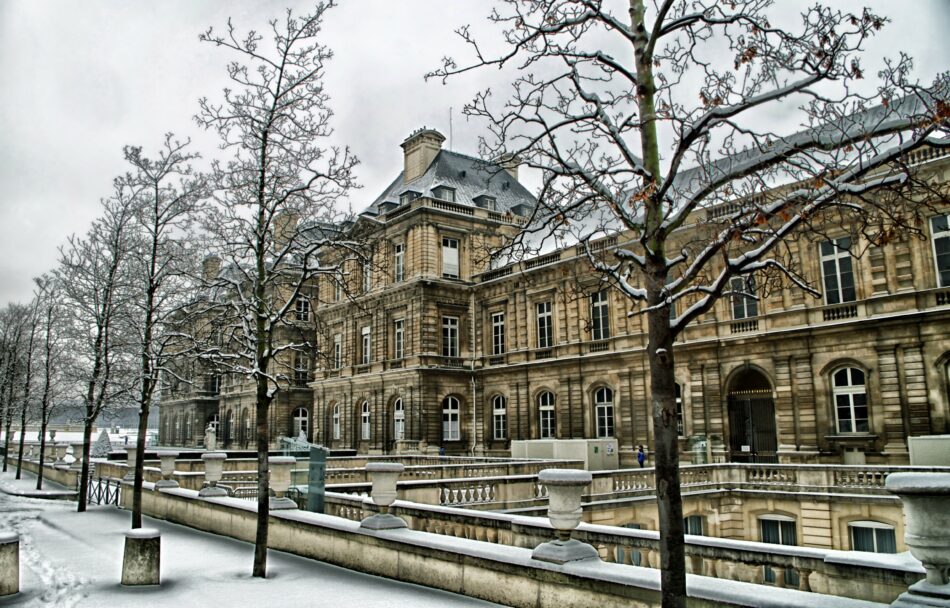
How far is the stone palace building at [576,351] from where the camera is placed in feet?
74.2

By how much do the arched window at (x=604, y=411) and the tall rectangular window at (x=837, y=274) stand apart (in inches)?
416

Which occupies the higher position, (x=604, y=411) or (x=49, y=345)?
(x=49, y=345)

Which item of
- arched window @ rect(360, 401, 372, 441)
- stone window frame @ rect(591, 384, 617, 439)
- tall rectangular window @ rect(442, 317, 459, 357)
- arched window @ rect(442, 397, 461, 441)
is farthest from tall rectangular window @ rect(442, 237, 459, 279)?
stone window frame @ rect(591, 384, 617, 439)

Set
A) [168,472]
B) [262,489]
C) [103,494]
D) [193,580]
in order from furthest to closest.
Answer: [103,494] < [168,472] < [262,489] < [193,580]

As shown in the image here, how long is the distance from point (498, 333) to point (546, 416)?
5.96 metres

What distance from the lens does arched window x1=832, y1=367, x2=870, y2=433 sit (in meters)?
23.9

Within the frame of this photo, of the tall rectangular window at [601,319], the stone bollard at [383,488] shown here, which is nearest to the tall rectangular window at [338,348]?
the tall rectangular window at [601,319]

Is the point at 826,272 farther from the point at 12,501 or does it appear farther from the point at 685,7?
the point at 12,501

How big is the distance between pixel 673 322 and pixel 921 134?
2.45 m

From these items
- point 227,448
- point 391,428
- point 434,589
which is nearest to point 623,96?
point 434,589

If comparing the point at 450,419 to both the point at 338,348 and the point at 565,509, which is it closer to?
the point at 338,348

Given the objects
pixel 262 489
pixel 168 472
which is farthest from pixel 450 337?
pixel 262 489

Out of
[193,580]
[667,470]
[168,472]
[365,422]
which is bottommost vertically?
[193,580]

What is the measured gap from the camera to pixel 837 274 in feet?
82.0
